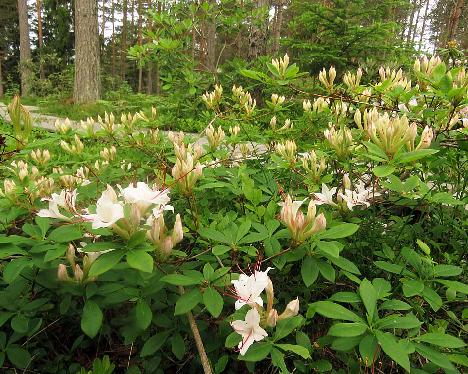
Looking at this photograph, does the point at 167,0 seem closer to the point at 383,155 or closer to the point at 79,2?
the point at 383,155

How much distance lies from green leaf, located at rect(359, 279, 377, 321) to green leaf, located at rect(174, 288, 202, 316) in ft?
1.48

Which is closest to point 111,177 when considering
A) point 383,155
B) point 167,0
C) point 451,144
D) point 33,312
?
point 33,312

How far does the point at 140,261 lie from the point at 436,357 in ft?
2.56

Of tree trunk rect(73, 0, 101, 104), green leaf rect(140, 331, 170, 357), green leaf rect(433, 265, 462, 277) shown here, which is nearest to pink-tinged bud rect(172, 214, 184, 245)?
green leaf rect(140, 331, 170, 357)

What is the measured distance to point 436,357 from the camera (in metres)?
0.95

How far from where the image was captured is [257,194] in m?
1.41

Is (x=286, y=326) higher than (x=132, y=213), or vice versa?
(x=132, y=213)

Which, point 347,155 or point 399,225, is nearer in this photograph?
point 347,155

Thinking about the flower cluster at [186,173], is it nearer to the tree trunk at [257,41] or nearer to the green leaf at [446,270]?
the green leaf at [446,270]

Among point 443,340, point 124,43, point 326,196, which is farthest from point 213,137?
point 124,43

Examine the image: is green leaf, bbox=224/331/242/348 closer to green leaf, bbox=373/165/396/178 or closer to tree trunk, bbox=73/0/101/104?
green leaf, bbox=373/165/396/178

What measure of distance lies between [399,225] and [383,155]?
71cm

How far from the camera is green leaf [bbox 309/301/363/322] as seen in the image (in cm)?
99

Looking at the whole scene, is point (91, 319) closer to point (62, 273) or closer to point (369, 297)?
point (62, 273)
